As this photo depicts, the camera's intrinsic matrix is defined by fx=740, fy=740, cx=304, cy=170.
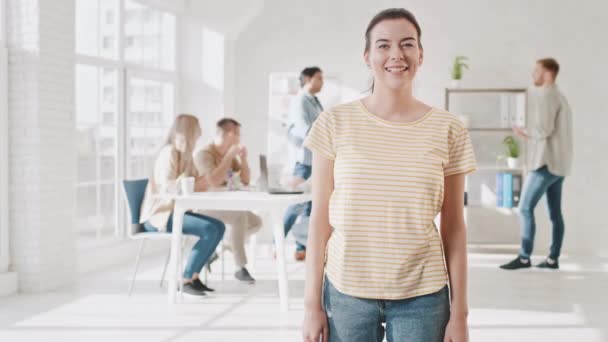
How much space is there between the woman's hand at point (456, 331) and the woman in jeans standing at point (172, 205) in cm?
378

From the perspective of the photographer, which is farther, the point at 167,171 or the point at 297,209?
the point at 297,209

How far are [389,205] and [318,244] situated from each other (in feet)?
0.64

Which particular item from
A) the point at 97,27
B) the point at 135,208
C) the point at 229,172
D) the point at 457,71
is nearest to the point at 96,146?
the point at 97,27

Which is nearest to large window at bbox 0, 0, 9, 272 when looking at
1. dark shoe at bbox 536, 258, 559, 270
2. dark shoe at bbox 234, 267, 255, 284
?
dark shoe at bbox 234, 267, 255, 284

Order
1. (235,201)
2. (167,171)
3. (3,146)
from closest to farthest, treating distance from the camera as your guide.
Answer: (235,201)
(167,171)
(3,146)

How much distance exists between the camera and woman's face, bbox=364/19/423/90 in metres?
1.57

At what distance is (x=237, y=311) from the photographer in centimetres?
478

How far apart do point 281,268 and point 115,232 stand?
2690 millimetres

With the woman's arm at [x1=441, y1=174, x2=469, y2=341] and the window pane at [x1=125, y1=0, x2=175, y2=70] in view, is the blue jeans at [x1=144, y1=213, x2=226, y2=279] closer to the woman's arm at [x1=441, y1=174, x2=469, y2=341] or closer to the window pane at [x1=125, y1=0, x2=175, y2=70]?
the window pane at [x1=125, y1=0, x2=175, y2=70]

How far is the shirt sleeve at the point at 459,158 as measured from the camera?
1.59m

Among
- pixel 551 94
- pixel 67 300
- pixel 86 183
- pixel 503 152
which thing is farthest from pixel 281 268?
pixel 503 152

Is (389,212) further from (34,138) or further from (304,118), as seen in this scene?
(304,118)

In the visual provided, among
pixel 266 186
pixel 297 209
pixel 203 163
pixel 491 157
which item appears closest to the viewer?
pixel 266 186

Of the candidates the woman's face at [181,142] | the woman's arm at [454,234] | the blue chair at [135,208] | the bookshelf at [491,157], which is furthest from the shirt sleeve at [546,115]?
the woman's arm at [454,234]
